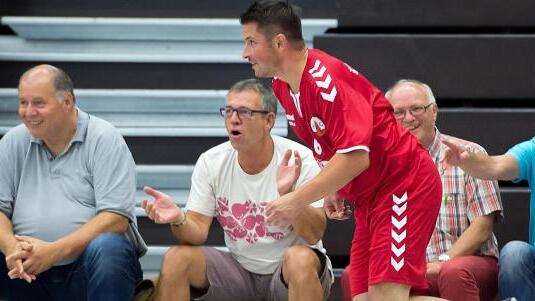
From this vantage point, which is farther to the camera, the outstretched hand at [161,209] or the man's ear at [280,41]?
the outstretched hand at [161,209]

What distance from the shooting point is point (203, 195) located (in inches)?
153

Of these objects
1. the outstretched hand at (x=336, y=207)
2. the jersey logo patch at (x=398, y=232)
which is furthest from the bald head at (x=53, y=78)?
the jersey logo patch at (x=398, y=232)

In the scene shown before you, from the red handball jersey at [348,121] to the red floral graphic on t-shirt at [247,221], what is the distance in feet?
1.85

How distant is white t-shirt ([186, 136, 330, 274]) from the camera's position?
383cm

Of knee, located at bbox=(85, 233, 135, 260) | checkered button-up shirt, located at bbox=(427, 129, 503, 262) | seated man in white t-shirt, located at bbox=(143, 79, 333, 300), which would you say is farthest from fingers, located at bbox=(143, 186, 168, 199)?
checkered button-up shirt, located at bbox=(427, 129, 503, 262)

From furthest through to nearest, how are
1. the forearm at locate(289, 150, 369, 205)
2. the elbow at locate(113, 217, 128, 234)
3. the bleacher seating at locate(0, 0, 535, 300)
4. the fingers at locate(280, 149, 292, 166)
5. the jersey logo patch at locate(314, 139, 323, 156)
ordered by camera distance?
1. the bleacher seating at locate(0, 0, 535, 300)
2. the elbow at locate(113, 217, 128, 234)
3. the fingers at locate(280, 149, 292, 166)
4. the jersey logo patch at locate(314, 139, 323, 156)
5. the forearm at locate(289, 150, 369, 205)

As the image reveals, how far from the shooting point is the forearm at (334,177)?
2.97m

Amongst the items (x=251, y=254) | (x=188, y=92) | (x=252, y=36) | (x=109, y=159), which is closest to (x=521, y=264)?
(x=251, y=254)

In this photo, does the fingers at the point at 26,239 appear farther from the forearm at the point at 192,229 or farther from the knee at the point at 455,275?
the knee at the point at 455,275

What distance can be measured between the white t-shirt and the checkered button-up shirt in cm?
47

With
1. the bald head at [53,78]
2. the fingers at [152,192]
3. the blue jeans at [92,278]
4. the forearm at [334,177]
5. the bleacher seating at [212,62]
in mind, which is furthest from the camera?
the bleacher seating at [212,62]

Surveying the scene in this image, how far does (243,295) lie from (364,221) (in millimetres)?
738

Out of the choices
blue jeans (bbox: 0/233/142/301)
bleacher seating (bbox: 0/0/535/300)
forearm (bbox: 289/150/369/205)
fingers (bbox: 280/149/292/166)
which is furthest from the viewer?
bleacher seating (bbox: 0/0/535/300)

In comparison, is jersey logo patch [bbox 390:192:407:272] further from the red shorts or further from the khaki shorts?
the khaki shorts
